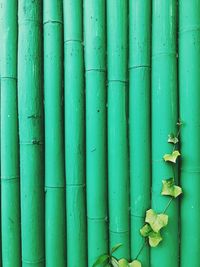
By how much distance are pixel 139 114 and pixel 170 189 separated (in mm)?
285

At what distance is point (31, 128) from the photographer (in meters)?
1.06

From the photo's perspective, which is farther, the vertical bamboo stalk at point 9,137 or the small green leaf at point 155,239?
the vertical bamboo stalk at point 9,137

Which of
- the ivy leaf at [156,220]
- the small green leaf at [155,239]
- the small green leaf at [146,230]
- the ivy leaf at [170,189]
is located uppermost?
the ivy leaf at [170,189]

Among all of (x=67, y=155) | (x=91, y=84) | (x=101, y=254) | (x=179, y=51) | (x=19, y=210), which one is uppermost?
(x=179, y=51)

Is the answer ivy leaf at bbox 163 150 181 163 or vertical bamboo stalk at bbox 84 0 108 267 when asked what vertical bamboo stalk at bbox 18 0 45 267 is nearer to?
vertical bamboo stalk at bbox 84 0 108 267

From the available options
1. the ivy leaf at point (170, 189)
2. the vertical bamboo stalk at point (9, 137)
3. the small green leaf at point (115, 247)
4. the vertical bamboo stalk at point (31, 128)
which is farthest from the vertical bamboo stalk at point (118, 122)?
the vertical bamboo stalk at point (9, 137)

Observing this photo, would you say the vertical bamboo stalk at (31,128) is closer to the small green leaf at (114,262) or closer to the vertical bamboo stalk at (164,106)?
the small green leaf at (114,262)

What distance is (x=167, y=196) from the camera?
0.97m

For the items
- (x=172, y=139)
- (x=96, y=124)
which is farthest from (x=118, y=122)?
(x=172, y=139)

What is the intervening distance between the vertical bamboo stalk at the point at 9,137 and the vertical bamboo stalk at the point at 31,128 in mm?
38

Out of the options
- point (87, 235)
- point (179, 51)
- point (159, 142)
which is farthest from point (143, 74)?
point (87, 235)

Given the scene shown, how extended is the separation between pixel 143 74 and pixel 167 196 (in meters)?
0.44

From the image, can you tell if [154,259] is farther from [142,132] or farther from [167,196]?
[142,132]

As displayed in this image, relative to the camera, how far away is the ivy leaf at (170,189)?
95 cm
